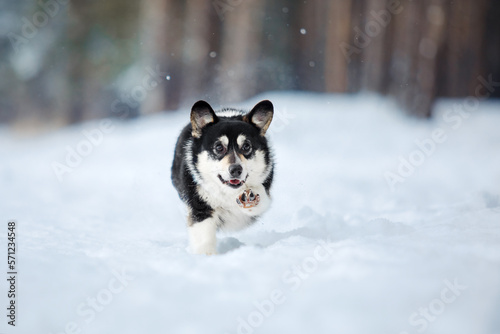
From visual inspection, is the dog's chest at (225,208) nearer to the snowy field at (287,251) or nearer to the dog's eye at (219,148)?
the snowy field at (287,251)

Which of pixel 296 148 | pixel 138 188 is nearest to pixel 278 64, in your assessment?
pixel 296 148

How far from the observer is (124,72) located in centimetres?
1608

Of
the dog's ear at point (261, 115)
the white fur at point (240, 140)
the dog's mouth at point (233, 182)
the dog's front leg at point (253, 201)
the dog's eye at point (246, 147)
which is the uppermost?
the dog's ear at point (261, 115)

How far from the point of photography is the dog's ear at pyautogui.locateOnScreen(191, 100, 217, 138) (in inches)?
146

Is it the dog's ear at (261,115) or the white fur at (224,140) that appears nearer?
the white fur at (224,140)

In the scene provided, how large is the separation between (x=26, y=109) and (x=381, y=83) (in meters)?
12.8

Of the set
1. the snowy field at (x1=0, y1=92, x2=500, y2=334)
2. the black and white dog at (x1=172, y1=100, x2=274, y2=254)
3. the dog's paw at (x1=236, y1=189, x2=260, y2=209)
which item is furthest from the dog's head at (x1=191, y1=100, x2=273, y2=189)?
the snowy field at (x1=0, y1=92, x2=500, y2=334)

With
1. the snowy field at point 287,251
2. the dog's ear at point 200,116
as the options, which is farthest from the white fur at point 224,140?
the snowy field at point 287,251

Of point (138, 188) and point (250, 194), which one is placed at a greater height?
point (250, 194)

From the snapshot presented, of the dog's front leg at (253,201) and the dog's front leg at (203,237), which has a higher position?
the dog's front leg at (253,201)

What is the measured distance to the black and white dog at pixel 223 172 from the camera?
366 centimetres

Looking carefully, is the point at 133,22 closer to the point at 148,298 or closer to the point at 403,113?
the point at 403,113

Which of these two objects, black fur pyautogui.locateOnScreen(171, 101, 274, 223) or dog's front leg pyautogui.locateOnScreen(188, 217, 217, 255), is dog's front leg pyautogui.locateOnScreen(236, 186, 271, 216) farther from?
dog's front leg pyautogui.locateOnScreen(188, 217, 217, 255)

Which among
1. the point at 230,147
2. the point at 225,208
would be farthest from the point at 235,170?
the point at 225,208
